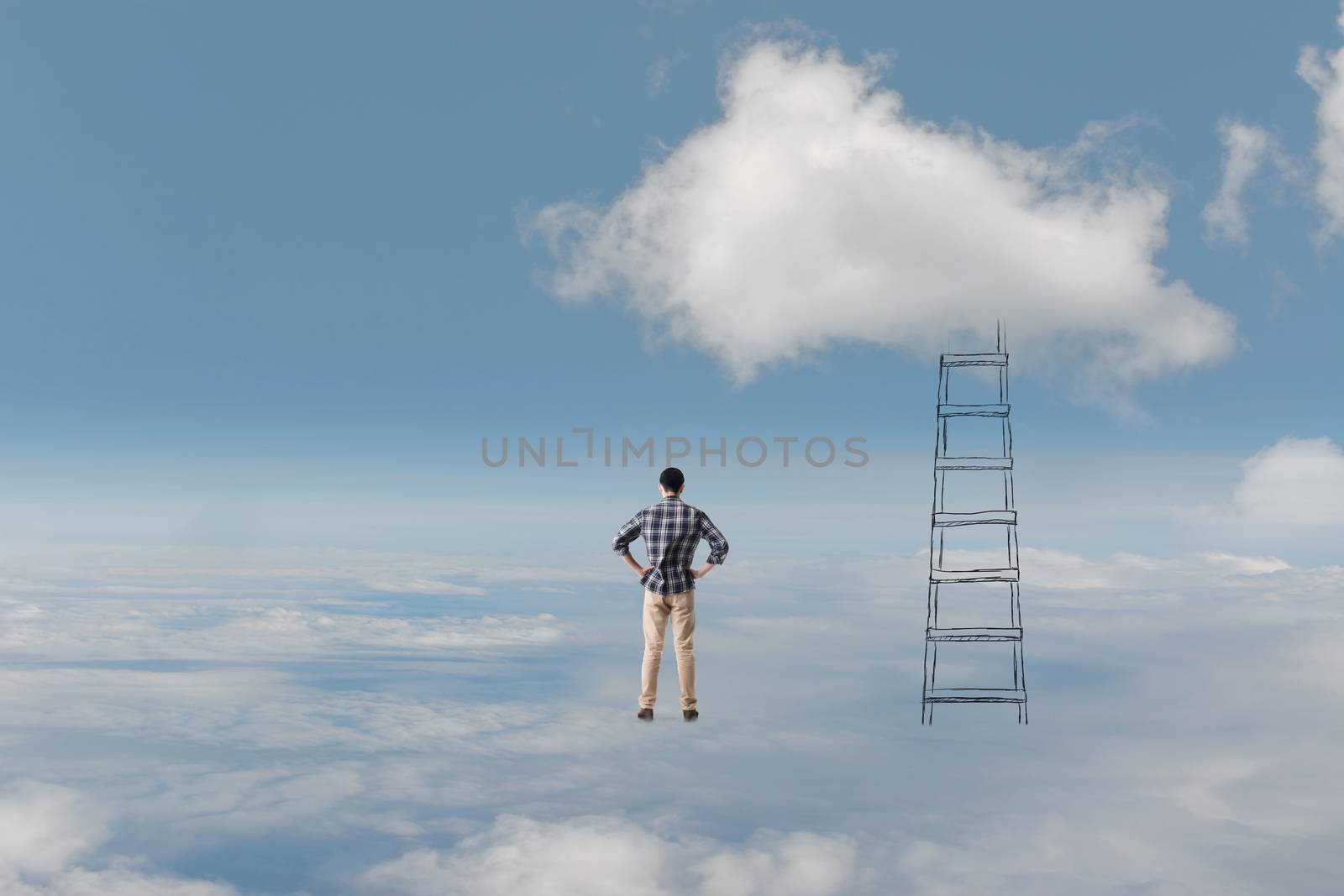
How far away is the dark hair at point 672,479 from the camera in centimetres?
1282

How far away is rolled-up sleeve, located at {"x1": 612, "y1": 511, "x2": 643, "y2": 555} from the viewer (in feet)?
42.1

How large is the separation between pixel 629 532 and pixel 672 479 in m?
0.85

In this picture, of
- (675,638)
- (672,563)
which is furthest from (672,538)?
(675,638)

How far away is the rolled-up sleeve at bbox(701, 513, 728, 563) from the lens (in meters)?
12.7

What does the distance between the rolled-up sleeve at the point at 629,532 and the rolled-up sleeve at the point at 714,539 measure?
769 millimetres

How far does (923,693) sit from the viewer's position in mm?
13820

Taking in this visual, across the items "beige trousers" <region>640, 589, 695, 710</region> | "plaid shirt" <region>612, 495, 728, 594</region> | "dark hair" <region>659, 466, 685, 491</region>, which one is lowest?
"beige trousers" <region>640, 589, 695, 710</region>

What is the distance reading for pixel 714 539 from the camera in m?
12.8

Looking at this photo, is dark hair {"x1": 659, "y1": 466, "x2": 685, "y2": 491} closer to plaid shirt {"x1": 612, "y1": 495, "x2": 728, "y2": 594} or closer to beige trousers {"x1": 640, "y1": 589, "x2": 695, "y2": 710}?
plaid shirt {"x1": 612, "y1": 495, "x2": 728, "y2": 594}

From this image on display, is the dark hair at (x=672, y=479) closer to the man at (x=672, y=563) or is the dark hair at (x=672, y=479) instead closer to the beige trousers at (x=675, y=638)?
the man at (x=672, y=563)

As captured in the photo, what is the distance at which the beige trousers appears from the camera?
12.8 metres

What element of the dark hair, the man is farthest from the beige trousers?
the dark hair

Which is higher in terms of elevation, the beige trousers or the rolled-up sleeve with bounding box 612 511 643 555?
the rolled-up sleeve with bounding box 612 511 643 555

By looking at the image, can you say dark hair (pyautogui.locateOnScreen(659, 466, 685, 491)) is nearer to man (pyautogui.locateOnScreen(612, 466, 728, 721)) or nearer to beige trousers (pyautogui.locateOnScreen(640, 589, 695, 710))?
man (pyautogui.locateOnScreen(612, 466, 728, 721))
